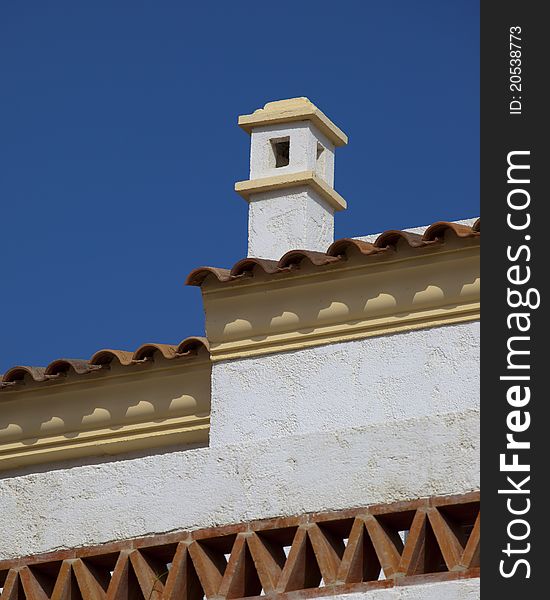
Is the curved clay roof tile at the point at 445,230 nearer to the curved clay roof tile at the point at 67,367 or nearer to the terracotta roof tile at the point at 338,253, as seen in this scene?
the terracotta roof tile at the point at 338,253

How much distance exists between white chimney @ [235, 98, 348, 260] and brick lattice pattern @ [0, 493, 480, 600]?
332 centimetres

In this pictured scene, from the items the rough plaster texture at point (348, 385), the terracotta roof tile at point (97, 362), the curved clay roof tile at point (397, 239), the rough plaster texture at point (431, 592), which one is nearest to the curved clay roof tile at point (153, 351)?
the terracotta roof tile at point (97, 362)

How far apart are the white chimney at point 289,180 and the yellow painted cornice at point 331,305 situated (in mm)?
1625

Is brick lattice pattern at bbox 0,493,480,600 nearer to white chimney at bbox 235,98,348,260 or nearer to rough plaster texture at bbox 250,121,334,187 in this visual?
white chimney at bbox 235,98,348,260

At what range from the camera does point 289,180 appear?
10000 millimetres

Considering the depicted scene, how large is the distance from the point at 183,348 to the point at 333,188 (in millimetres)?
1854

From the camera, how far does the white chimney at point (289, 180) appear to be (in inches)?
391

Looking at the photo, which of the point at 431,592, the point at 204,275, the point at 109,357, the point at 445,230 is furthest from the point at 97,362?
the point at 431,592

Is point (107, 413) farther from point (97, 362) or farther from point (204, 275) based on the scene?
point (204, 275)

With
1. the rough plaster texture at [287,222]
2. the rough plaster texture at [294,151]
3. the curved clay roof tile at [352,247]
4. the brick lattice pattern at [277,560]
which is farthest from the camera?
the rough plaster texture at [294,151]

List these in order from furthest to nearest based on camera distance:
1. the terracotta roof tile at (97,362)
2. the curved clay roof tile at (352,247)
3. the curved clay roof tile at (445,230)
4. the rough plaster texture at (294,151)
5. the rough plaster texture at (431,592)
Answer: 1. the rough plaster texture at (294,151)
2. the terracotta roof tile at (97,362)
3. the curved clay roof tile at (352,247)
4. the curved clay roof tile at (445,230)
5. the rough plaster texture at (431,592)

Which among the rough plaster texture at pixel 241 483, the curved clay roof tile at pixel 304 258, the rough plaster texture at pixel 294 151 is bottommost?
the rough plaster texture at pixel 241 483

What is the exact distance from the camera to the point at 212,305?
324 inches

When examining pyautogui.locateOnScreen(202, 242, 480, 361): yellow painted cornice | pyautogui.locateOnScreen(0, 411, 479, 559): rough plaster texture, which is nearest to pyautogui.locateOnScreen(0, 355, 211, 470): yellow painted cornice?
pyautogui.locateOnScreen(202, 242, 480, 361): yellow painted cornice
